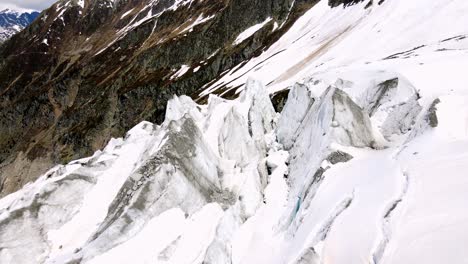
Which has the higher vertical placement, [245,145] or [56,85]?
[56,85]

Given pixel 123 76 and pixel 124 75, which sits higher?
pixel 124 75

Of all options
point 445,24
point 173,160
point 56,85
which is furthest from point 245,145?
point 56,85

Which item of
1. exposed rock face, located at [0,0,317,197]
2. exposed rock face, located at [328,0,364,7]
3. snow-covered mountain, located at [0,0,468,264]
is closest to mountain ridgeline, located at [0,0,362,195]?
exposed rock face, located at [0,0,317,197]

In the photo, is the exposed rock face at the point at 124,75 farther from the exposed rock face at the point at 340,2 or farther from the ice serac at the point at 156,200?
the ice serac at the point at 156,200

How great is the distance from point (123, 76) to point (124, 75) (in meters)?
0.55

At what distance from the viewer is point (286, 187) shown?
2066 cm

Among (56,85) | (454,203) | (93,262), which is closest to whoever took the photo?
(454,203)

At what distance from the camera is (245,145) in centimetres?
2569

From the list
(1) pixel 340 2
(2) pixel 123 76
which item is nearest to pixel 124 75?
(2) pixel 123 76

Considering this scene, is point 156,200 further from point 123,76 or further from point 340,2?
point 123,76

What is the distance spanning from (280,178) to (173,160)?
20.0 feet

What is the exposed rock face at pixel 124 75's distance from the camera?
115m

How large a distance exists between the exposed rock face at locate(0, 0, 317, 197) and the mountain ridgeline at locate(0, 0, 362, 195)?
0.37 meters

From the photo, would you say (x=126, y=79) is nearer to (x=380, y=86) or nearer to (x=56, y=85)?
(x=56, y=85)
